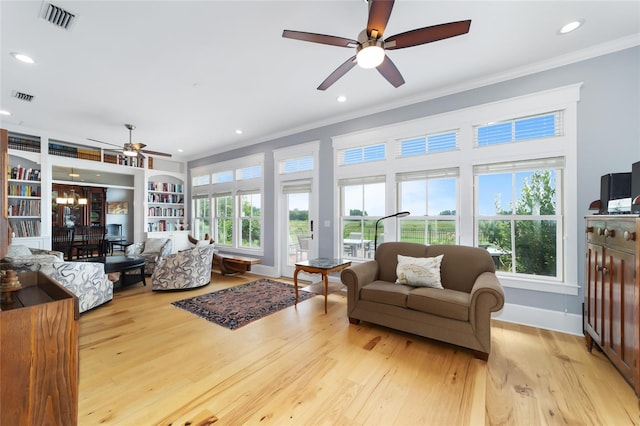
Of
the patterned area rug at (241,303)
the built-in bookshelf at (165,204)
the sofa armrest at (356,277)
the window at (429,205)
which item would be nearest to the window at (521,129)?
the window at (429,205)

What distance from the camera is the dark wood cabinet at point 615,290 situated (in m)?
1.76

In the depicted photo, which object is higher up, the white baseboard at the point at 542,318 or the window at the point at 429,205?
the window at the point at 429,205

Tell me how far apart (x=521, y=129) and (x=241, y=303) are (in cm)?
421

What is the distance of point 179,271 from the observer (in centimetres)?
431

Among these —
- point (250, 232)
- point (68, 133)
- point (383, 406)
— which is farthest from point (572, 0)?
point (68, 133)

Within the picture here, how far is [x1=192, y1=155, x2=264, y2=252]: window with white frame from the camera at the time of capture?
19.5ft

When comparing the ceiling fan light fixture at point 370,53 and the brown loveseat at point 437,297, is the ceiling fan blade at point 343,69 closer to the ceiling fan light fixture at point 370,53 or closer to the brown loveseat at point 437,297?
the ceiling fan light fixture at point 370,53

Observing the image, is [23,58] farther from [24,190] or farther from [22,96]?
[24,190]

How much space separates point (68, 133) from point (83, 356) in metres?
5.03

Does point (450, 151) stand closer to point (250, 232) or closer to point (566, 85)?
point (566, 85)

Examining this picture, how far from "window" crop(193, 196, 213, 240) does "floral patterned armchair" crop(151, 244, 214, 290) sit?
2675 millimetres

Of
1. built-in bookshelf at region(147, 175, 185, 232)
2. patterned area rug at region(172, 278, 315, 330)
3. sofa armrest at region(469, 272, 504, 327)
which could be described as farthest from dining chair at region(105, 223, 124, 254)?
sofa armrest at region(469, 272, 504, 327)

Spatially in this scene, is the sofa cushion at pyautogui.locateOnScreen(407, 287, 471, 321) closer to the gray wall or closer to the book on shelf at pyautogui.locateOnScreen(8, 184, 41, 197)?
the gray wall

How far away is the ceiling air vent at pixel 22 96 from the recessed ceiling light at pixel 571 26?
20.8 feet
